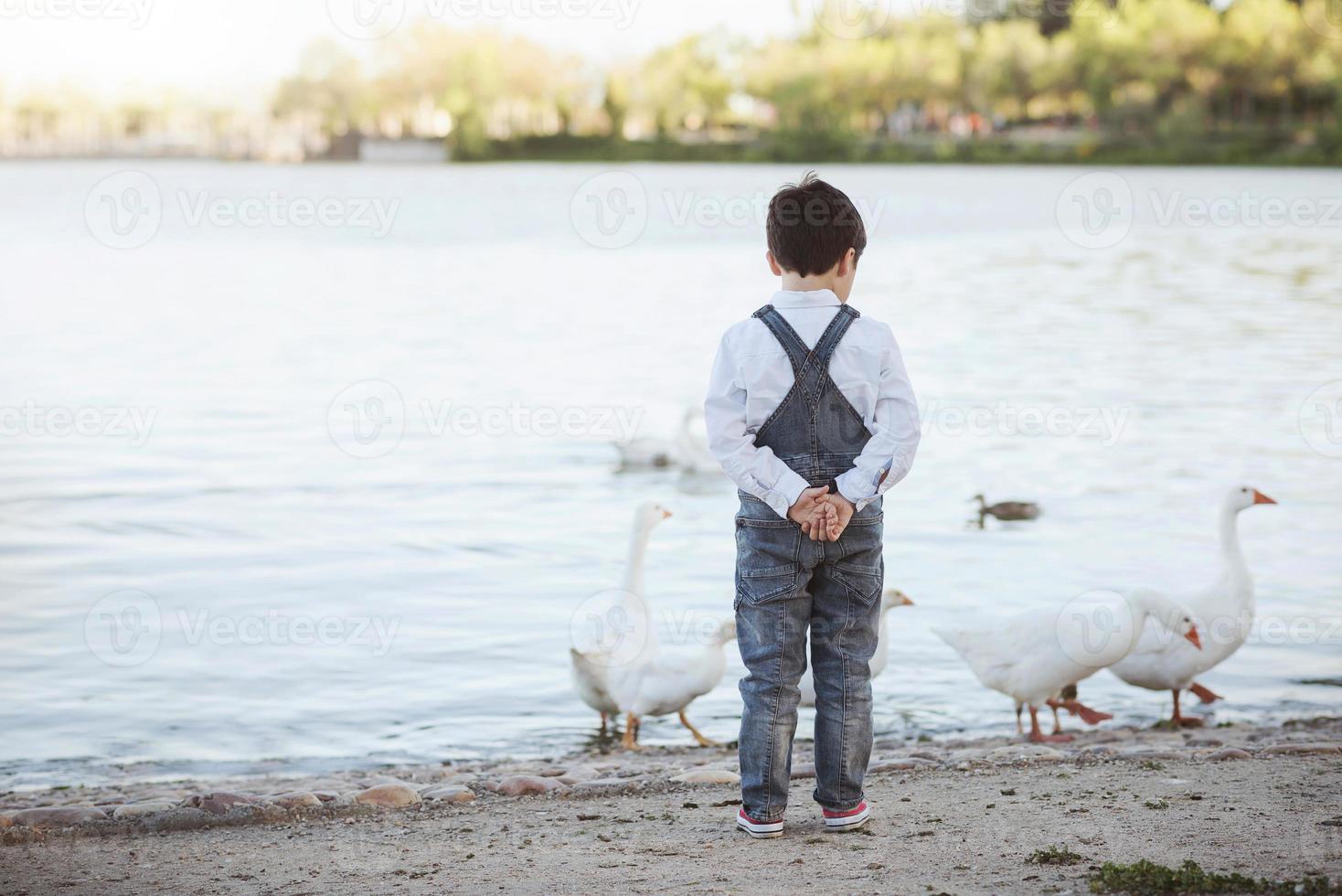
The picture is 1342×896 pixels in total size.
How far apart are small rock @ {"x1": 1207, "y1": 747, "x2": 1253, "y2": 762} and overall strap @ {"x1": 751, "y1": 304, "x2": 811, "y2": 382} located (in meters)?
2.50

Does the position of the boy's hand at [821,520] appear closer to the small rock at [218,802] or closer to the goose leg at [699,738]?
the small rock at [218,802]

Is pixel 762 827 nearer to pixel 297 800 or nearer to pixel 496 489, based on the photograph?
pixel 297 800

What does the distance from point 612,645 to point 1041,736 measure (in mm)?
1936

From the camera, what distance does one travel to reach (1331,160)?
81.8m

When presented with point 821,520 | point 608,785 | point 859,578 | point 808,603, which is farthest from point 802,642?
point 608,785

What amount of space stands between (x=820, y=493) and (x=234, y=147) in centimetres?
13186

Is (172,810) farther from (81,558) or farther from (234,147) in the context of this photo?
(234,147)

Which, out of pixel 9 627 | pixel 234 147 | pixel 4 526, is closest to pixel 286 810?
pixel 9 627

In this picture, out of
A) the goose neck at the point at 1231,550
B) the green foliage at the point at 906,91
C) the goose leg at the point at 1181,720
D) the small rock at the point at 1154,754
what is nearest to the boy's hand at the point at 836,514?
the small rock at the point at 1154,754

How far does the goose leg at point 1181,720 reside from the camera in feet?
22.3

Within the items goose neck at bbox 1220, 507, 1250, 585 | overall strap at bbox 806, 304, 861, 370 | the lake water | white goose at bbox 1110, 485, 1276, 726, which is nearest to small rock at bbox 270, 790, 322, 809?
the lake water

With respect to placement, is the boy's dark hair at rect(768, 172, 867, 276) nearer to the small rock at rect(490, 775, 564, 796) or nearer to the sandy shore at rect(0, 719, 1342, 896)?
the sandy shore at rect(0, 719, 1342, 896)

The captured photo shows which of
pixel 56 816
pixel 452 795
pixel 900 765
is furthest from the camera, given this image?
pixel 900 765

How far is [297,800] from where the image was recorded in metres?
5.24
